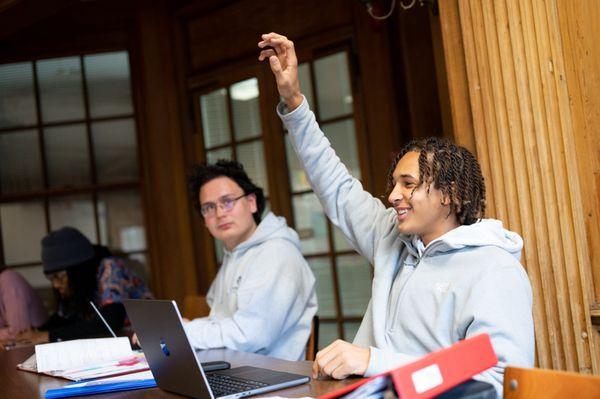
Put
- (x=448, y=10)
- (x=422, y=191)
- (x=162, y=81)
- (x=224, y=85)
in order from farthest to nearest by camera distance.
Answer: (x=162, y=81) < (x=224, y=85) < (x=448, y=10) < (x=422, y=191)

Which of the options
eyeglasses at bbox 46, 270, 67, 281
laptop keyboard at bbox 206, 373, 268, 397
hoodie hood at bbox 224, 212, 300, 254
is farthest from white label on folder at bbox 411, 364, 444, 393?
eyeglasses at bbox 46, 270, 67, 281

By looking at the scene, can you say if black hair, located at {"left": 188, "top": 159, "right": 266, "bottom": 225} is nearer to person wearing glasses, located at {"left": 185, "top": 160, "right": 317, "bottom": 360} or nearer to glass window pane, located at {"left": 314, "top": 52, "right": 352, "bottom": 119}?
A: person wearing glasses, located at {"left": 185, "top": 160, "right": 317, "bottom": 360}

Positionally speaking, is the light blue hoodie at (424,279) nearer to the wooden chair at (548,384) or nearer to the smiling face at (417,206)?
the smiling face at (417,206)

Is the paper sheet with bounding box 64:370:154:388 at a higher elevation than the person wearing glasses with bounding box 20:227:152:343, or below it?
below

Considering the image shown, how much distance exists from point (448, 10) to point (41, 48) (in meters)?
3.61

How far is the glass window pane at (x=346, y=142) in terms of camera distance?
412 centimetres

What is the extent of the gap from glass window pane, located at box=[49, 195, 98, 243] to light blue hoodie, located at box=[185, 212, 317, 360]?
2467 millimetres

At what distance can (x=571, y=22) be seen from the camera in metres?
2.16

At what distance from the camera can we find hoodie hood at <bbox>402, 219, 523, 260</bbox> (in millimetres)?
1789

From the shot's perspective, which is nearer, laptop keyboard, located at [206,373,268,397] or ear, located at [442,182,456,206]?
laptop keyboard, located at [206,373,268,397]

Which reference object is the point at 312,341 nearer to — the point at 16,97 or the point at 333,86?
the point at 333,86

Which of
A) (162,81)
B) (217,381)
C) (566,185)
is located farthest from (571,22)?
(162,81)

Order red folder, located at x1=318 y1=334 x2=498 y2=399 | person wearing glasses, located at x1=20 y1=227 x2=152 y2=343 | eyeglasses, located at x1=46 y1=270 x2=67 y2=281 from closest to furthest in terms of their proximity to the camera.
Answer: red folder, located at x1=318 y1=334 x2=498 y2=399 < person wearing glasses, located at x1=20 y1=227 x2=152 y2=343 < eyeglasses, located at x1=46 y1=270 x2=67 y2=281

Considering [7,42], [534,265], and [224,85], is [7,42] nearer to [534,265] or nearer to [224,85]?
[224,85]
